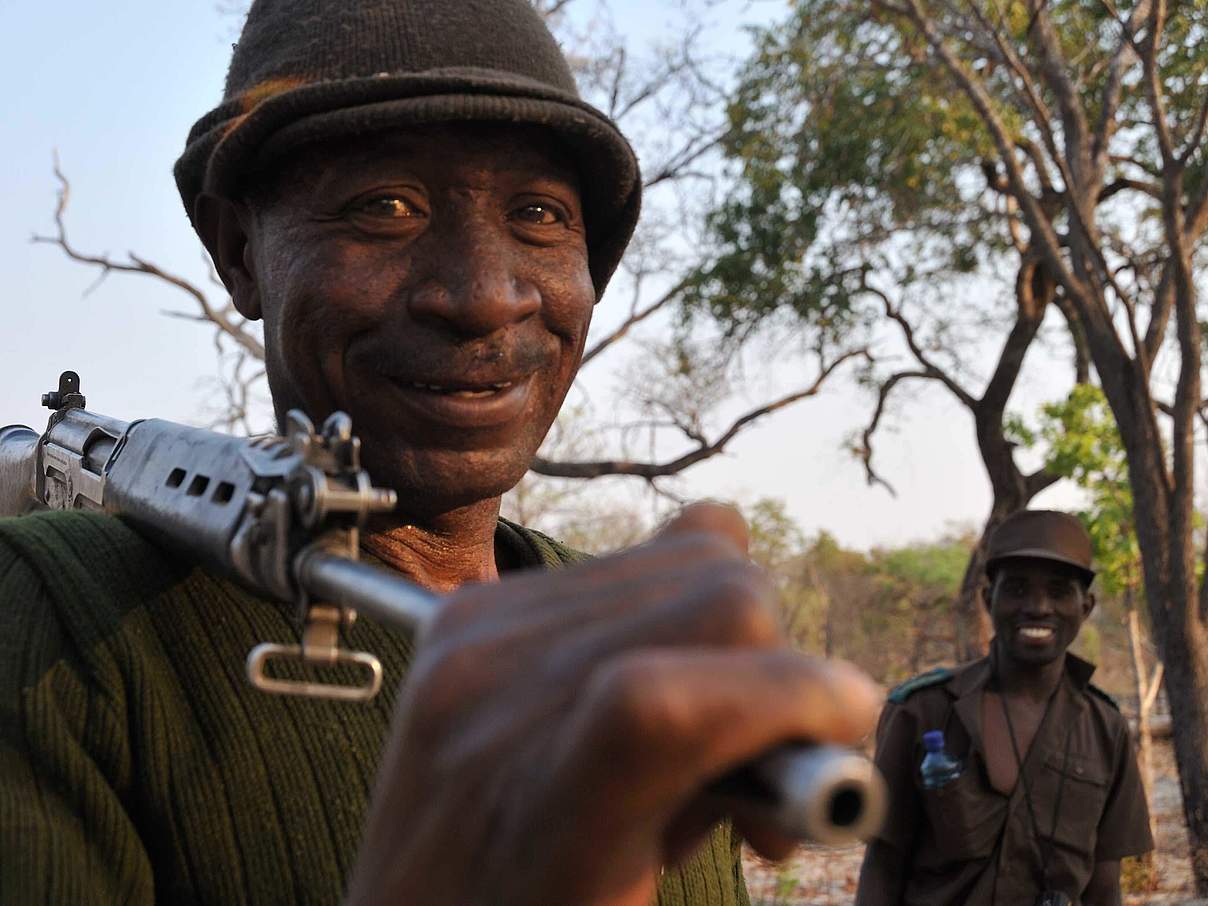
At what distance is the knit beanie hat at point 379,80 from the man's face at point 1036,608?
13.4 ft

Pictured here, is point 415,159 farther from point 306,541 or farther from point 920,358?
point 920,358

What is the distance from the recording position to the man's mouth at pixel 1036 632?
540cm

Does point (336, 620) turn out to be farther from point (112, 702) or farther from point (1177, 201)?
point (1177, 201)

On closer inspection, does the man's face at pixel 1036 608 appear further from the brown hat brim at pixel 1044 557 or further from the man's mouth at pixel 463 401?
the man's mouth at pixel 463 401

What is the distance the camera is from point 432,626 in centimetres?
86

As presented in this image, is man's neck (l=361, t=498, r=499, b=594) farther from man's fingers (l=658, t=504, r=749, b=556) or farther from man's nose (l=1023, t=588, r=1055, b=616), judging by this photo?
man's nose (l=1023, t=588, r=1055, b=616)

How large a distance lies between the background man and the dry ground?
27.7 ft

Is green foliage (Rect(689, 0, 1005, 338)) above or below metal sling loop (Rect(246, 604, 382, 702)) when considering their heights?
above

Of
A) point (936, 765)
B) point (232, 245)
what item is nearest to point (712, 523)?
point (232, 245)

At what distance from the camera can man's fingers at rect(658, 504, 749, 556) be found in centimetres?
96

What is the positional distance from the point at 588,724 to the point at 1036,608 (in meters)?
5.02

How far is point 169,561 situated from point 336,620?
535 millimetres

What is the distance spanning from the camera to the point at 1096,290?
9.83 m

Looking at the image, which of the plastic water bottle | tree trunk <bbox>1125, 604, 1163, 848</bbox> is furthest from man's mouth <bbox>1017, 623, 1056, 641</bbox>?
tree trunk <bbox>1125, 604, 1163, 848</bbox>
